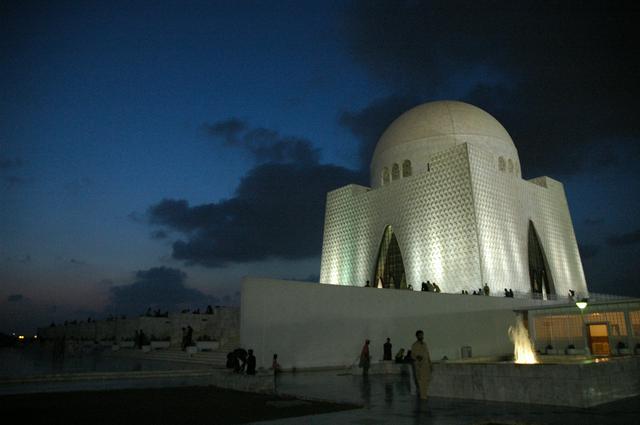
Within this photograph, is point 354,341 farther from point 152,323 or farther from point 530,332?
point 152,323

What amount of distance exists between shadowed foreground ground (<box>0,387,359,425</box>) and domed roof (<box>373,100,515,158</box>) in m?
20.1

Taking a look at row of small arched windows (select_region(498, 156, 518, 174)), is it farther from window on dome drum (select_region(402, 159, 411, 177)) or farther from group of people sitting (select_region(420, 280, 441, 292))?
group of people sitting (select_region(420, 280, 441, 292))

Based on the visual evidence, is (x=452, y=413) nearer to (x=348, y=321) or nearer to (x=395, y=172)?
(x=348, y=321)

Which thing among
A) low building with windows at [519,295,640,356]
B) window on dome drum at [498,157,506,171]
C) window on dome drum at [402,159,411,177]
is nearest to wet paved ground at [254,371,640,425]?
low building with windows at [519,295,640,356]

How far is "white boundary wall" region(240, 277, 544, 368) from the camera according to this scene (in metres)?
13.1

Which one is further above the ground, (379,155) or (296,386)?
(379,155)

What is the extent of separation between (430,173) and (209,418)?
19925 millimetres

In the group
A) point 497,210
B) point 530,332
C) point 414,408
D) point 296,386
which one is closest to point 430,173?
point 497,210

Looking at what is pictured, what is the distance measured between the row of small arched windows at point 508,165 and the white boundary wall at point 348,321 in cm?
881

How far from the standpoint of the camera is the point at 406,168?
2592cm

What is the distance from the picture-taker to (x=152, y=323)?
21.6 metres

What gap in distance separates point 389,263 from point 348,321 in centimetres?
1065

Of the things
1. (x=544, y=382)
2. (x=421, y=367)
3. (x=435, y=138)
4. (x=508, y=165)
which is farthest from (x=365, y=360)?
(x=508, y=165)

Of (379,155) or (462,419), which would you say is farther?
(379,155)
